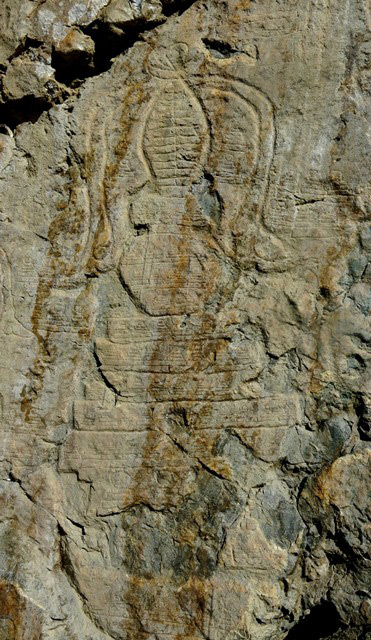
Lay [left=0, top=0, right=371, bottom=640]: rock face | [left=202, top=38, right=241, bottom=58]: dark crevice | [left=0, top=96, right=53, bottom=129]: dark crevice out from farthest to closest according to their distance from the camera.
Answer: [left=0, top=96, right=53, bottom=129]: dark crevice → [left=202, top=38, right=241, bottom=58]: dark crevice → [left=0, top=0, right=371, bottom=640]: rock face

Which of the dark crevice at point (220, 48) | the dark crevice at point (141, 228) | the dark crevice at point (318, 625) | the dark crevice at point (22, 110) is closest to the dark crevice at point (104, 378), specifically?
the dark crevice at point (141, 228)

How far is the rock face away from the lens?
9.00 feet

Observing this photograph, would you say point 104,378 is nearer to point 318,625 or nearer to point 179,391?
point 179,391

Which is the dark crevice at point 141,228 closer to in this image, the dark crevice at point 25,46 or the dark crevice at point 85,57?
the dark crevice at point 85,57

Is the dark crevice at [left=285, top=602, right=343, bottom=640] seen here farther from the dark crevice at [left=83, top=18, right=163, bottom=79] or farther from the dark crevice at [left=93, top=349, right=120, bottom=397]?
the dark crevice at [left=83, top=18, right=163, bottom=79]

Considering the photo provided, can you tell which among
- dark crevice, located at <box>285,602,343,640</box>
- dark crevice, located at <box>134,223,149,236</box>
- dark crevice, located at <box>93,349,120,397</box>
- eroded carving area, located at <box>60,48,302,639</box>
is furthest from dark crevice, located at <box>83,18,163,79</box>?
dark crevice, located at <box>285,602,343,640</box>

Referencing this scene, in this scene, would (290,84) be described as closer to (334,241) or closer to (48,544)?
(334,241)

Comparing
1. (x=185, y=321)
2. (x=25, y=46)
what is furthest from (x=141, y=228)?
(x=25, y=46)

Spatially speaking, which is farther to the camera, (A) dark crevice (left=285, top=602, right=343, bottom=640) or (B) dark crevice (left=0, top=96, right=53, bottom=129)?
(B) dark crevice (left=0, top=96, right=53, bottom=129)

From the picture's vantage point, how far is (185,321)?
2838 mm

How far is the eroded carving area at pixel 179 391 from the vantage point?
2.79 meters

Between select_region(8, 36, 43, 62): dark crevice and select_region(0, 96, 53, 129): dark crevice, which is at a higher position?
select_region(8, 36, 43, 62): dark crevice

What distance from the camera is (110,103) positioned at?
2.95m

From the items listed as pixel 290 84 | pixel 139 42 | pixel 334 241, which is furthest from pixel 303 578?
pixel 139 42
